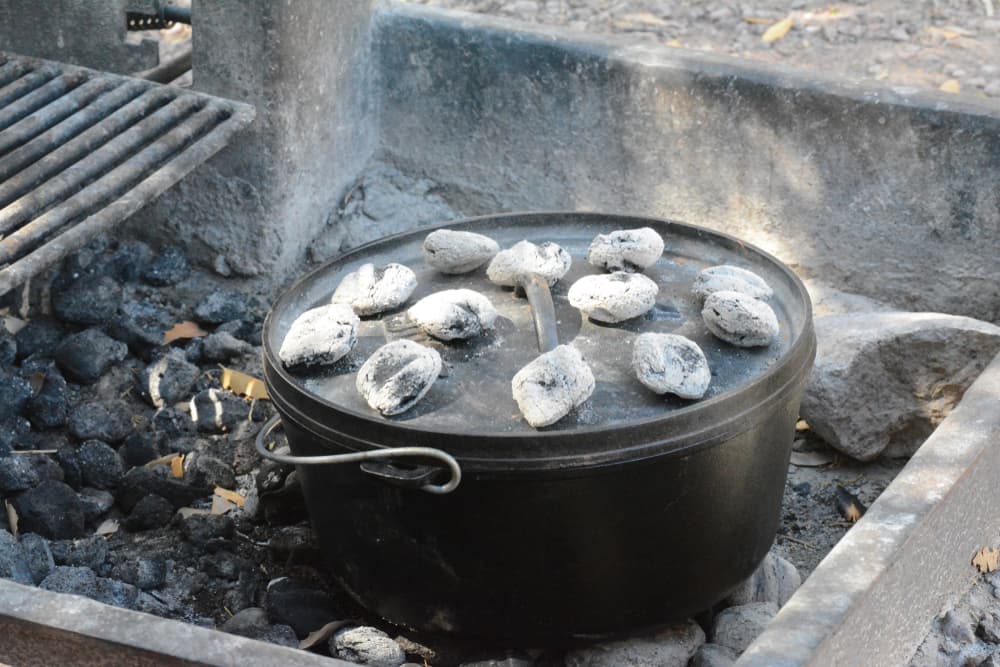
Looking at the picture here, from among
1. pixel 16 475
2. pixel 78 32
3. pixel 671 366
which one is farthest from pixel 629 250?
pixel 78 32

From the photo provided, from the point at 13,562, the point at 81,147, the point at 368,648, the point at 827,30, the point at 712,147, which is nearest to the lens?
the point at 368,648

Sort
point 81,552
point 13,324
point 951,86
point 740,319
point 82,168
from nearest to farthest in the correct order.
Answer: point 740,319
point 81,552
point 82,168
point 13,324
point 951,86

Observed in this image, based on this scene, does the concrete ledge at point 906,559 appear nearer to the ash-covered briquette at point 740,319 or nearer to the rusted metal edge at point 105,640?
the ash-covered briquette at point 740,319

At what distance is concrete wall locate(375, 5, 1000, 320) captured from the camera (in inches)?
129

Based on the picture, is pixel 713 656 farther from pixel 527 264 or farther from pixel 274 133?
pixel 274 133

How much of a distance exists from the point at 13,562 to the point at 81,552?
0.20 meters

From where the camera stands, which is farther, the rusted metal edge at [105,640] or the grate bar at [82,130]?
the grate bar at [82,130]

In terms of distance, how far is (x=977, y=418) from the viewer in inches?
90.8

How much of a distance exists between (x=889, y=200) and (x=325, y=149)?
1.66 metres

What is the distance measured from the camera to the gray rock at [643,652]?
2348 millimetres

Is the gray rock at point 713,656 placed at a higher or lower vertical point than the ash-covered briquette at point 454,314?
lower

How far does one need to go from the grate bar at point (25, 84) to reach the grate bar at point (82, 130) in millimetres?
218

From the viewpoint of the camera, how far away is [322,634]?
2.52 meters

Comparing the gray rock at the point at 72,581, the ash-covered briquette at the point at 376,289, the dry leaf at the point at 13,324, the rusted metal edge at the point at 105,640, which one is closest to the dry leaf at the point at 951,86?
the ash-covered briquette at the point at 376,289
